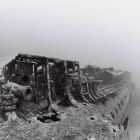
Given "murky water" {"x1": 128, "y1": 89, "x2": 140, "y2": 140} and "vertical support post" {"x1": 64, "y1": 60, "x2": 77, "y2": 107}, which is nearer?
"vertical support post" {"x1": 64, "y1": 60, "x2": 77, "y2": 107}

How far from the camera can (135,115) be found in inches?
1529

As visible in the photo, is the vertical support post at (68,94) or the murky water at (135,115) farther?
the murky water at (135,115)

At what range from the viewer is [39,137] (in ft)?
36.4

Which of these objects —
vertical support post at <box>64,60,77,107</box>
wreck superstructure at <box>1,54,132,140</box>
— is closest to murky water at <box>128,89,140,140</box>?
wreck superstructure at <box>1,54,132,140</box>

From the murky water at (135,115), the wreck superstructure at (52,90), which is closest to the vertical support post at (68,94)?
the wreck superstructure at (52,90)

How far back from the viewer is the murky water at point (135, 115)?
1143 inches

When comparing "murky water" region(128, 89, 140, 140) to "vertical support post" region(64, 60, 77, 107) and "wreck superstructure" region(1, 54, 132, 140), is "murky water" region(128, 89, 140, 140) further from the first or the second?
"vertical support post" region(64, 60, 77, 107)

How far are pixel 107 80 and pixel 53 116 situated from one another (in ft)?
87.5

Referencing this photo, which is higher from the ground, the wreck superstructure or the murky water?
the wreck superstructure

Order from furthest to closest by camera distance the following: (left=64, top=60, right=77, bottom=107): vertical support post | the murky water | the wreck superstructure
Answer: the murky water, (left=64, top=60, right=77, bottom=107): vertical support post, the wreck superstructure

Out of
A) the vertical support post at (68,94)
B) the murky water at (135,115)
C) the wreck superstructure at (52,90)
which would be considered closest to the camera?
the wreck superstructure at (52,90)

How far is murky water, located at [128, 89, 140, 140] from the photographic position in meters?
29.0

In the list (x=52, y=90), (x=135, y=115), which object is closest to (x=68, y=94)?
(x=52, y=90)

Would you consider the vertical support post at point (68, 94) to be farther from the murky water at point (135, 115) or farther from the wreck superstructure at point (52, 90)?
the murky water at point (135, 115)
